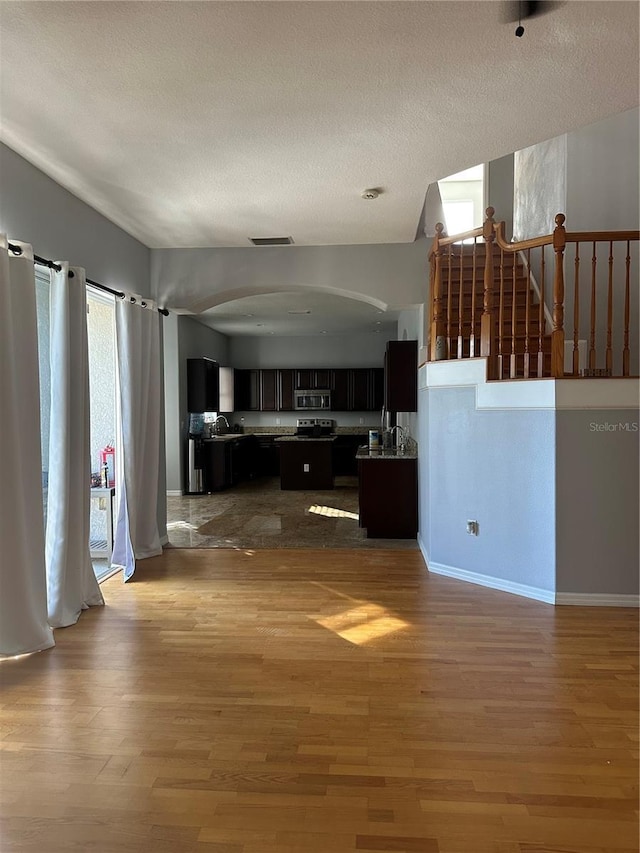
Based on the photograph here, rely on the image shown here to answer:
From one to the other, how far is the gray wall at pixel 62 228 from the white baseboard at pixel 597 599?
4.23 meters

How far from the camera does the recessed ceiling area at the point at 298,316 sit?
8.21 metres

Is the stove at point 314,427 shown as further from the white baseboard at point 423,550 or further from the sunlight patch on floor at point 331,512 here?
the white baseboard at point 423,550

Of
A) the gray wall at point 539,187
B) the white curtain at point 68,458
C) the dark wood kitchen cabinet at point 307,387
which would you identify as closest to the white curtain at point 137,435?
the white curtain at point 68,458

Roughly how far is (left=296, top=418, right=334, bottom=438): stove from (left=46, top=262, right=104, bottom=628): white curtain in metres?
7.53

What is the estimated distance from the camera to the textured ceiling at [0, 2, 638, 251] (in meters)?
2.26

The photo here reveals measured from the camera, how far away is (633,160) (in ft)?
16.6

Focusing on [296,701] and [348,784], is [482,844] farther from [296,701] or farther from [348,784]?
[296,701]

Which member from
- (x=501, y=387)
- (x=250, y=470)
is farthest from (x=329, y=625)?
(x=250, y=470)

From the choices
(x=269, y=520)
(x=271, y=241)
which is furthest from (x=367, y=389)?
(x=271, y=241)

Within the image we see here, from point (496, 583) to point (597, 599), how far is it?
0.69m

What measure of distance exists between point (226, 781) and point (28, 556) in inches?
73.7

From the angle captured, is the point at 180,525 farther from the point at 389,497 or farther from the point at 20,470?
the point at 20,470

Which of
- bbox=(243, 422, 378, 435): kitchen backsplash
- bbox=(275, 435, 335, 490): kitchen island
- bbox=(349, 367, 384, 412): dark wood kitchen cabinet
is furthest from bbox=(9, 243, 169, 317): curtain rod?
bbox=(243, 422, 378, 435): kitchen backsplash

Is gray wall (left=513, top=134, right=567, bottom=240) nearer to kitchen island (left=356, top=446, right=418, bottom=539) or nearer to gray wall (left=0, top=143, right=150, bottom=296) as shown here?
kitchen island (left=356, top=446, right=418, bottom=539)
